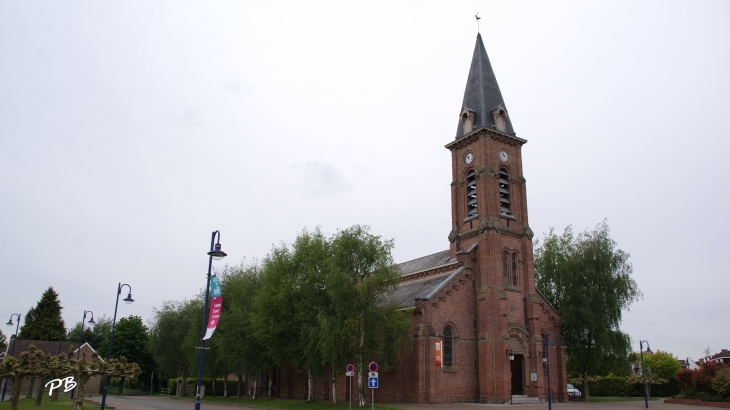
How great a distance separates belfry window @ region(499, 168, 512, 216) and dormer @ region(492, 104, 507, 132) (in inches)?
142

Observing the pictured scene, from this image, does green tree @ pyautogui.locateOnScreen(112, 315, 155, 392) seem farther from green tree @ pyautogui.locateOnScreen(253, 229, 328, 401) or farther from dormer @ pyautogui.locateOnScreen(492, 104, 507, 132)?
dormer @ pyautogui.locateOnScreen(492, 104, 507, 132)

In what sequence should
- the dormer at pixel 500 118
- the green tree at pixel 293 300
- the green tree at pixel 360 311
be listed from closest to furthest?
the green tree at pixel 360 311 < the green tree at pixel 293 300 < the dormer at pixel 500 118

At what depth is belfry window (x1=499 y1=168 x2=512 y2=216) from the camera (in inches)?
1692

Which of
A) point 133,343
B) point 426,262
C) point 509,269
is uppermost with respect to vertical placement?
point 426,262

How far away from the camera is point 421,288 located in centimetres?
4341

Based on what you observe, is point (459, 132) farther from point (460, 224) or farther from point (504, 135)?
point (460, 224)

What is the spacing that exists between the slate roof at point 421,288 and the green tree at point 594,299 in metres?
11.5

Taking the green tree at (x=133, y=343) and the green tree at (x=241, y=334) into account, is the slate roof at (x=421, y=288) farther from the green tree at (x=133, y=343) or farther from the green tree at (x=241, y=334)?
the green tree at (x=133, y=343)

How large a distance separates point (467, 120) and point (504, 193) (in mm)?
7103

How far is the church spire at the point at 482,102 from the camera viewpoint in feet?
146

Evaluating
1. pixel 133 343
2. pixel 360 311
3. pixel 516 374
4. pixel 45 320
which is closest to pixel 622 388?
pixel 516 374

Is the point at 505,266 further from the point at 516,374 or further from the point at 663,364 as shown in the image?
the point at 663,364

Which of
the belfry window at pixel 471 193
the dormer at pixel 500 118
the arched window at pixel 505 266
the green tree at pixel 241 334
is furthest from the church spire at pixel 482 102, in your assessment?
the green tree at pixel 241 334

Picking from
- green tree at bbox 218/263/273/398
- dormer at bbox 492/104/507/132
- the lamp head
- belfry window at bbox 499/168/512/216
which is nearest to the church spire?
dormer at bbox 492/104/507/132
